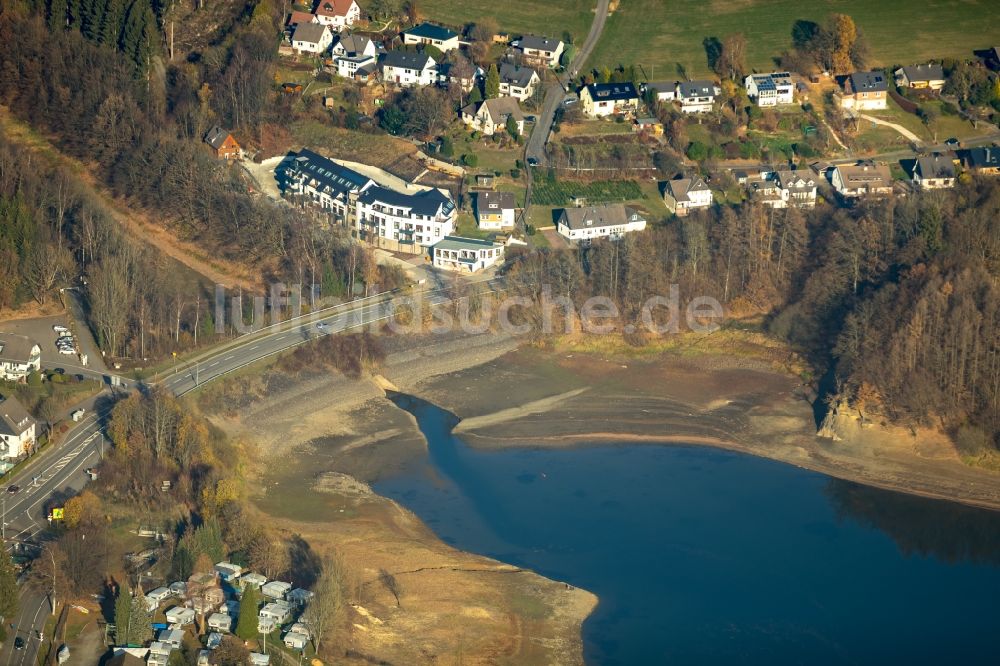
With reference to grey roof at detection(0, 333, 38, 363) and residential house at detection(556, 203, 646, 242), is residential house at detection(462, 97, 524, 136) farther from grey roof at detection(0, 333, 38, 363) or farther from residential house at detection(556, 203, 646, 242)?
grey roof at detection(0, 333, 38, 363)

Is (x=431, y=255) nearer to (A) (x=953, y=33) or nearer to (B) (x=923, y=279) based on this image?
(B) (x=923, y=279)

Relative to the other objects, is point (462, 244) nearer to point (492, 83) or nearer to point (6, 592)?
point (492, 83)

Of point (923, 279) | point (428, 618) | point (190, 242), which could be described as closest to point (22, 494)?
point (428, 618)

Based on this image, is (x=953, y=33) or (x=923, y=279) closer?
(x=923, y=279)

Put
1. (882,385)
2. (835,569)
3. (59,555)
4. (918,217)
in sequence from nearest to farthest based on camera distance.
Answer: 1. (59,555)
2. (835,569)
3. (882,385)
4. (918,217)

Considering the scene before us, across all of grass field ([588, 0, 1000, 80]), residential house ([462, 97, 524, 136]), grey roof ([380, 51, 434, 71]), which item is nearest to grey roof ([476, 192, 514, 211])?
residential house ([462, 97, 524, 136])
